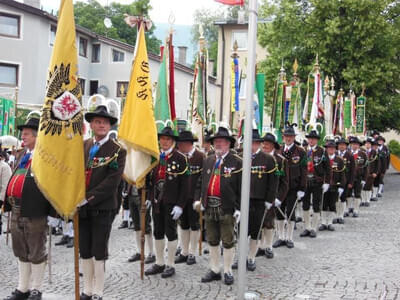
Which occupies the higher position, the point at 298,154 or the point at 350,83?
the point at 350,83

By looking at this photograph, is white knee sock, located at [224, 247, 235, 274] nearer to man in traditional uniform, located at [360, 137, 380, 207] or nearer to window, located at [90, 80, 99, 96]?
man in traditional uniform, located at [360, 137, 380, 207]

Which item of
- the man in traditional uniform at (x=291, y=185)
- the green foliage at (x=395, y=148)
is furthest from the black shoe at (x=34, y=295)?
the green foliage at (x=395, y=148)

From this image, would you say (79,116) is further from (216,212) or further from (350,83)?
(350,83)

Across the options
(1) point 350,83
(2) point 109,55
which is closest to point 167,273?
(1) point 350,83

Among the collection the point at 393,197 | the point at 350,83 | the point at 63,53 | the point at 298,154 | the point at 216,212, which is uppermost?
the point at 350,83

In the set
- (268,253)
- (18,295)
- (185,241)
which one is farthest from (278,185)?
(18,295)

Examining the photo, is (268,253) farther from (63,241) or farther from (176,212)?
(63,241)

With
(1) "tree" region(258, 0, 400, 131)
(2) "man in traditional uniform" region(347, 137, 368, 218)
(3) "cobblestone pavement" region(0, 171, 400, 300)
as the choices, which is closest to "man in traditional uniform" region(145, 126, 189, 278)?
(3) "cobblestone pavement" region(0, 171, 400, 300)

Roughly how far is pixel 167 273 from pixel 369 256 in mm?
3846

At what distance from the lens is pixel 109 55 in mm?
33219

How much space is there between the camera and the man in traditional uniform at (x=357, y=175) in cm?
1426

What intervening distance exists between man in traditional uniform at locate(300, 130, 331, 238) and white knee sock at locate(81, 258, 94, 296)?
5.99 m

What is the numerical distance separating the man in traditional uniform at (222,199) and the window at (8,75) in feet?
75.8

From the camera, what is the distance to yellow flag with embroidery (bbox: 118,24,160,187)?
6828 millimetres
